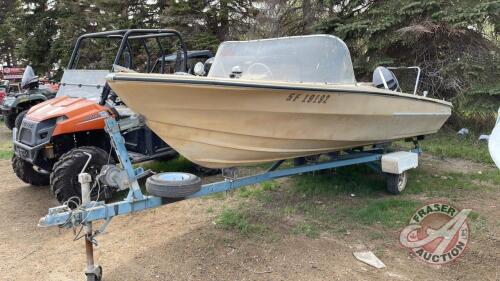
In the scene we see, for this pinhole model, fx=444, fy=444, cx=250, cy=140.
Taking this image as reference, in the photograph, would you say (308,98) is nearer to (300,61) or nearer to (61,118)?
(300,61)

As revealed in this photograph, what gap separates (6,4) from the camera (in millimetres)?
23188

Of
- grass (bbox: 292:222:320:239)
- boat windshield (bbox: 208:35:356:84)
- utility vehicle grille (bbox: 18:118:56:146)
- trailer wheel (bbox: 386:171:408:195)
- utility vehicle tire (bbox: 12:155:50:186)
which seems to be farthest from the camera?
utility vehicle tire (bbox: 12:155:50:186)

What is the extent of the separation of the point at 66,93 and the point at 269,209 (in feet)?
9.68

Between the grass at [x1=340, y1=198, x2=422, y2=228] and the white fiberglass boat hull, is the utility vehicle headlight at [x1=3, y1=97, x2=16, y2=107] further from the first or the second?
the grass at [x1=340, y1=198, x2=422, y2=228]

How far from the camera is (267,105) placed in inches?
140

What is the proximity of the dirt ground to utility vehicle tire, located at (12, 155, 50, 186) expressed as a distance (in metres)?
1.05

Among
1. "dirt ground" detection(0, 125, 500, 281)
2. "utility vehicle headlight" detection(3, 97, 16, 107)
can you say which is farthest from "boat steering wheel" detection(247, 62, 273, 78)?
"utility vehicle headlight" detection(3, 97, 16, 107)

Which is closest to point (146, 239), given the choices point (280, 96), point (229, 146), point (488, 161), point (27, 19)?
point (229, 146)

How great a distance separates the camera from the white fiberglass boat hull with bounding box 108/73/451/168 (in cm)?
321

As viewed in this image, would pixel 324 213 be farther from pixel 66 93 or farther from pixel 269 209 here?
pixel 66 93

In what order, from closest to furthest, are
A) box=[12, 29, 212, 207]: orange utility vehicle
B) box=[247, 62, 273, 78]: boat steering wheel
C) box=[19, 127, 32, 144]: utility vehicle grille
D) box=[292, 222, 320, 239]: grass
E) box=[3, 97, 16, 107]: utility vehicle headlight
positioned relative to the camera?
box=[292, 222, 320, 239]: grass, box=[247, 62, 273, 78]: boat steering wheel, box=[12, 29, 212, 207]: orange utility vehicle, box=[19, 127, 32, 144]: utility vehicle grille, box=[3, 97, 16, 107]: utility vehicle headlight

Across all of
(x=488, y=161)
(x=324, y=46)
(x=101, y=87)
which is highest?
(x=324, y=46)

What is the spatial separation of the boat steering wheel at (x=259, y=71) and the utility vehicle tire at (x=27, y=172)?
2.95 metres

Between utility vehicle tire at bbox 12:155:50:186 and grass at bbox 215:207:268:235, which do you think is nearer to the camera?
grass at bbox 215:207:268:235
